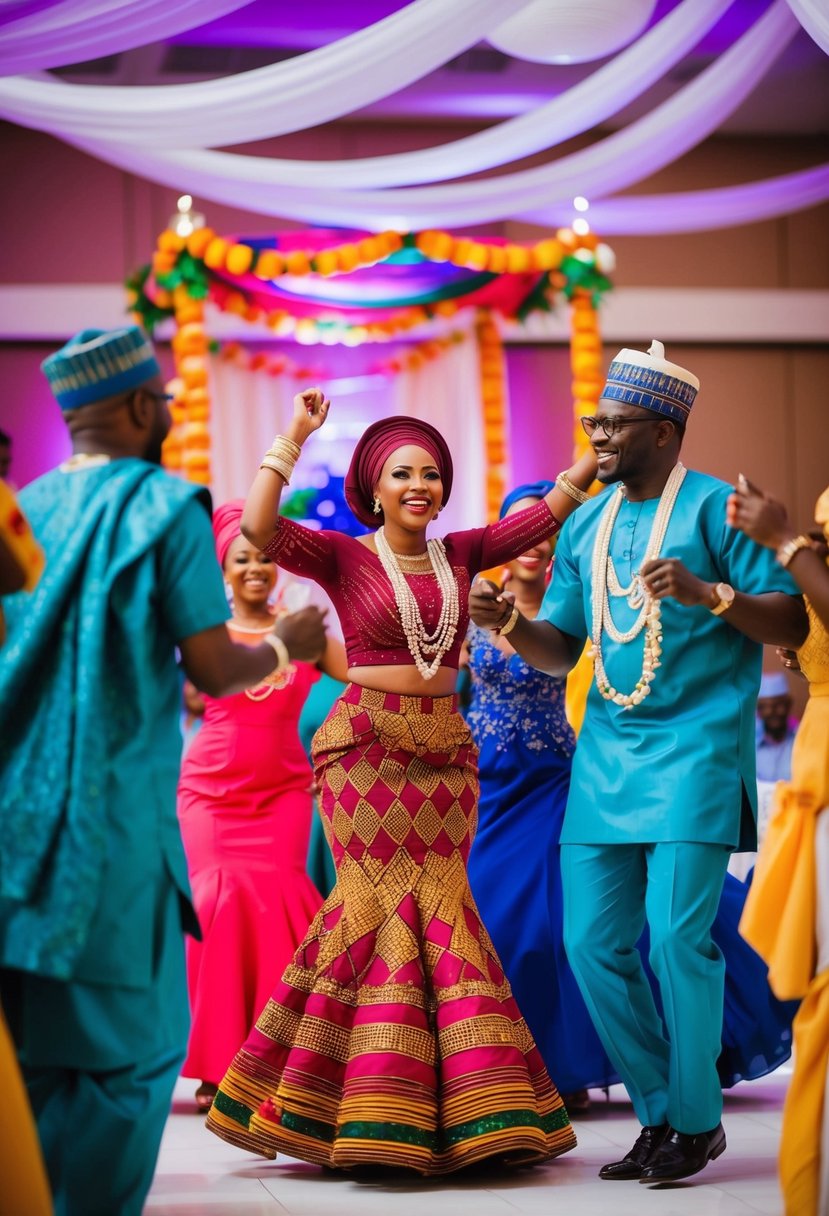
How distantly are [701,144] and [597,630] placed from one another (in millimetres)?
8034

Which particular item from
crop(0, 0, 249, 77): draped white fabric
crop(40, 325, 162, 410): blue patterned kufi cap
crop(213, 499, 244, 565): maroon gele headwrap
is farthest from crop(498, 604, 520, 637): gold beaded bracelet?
crop(0, 0, 249, 77): draped white fabric

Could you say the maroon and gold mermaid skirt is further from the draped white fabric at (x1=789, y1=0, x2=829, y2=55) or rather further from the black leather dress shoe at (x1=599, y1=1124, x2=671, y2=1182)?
the draped white fabric at (x1=789, y1=0, x2=829, y2=55)

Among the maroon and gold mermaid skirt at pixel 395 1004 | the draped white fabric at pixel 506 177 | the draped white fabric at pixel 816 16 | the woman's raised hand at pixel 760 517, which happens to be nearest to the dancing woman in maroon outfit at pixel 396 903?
the maroon and gold mermaid skirt at pixel 395 1004

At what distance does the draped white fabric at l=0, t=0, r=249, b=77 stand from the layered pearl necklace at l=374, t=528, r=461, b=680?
2242 mm

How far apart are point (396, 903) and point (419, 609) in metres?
0.78

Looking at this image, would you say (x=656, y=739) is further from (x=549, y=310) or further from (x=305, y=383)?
(x=305, y=383)

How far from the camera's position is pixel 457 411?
380 inches

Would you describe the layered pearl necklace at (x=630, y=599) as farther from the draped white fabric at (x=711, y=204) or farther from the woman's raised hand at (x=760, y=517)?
the draped white fabric at (x=711, y=204)

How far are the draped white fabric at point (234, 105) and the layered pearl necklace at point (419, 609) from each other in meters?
2.88

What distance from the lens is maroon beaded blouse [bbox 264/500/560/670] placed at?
4293 mm

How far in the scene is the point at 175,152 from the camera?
770 cm

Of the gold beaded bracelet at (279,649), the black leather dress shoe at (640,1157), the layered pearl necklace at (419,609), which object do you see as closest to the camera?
the gold beaded bracelet at (279,649)

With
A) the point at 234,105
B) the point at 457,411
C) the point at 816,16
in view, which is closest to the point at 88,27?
the point at 234,105

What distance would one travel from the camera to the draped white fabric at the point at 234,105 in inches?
255
